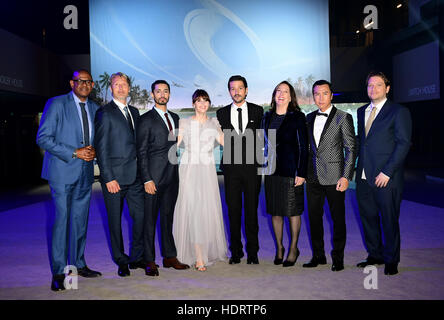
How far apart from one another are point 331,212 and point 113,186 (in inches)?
71.0

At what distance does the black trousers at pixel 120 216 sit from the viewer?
11.2 ft

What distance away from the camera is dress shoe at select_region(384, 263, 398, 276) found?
3.30 m

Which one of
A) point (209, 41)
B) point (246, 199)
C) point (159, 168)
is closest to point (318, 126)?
point (246, 199)

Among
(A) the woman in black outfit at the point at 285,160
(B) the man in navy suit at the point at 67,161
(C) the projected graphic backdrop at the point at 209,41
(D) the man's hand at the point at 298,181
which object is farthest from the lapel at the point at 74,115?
(C) the projected graphic backdrop at the point at 209,41

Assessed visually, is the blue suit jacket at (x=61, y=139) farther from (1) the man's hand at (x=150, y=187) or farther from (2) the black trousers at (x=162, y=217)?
(2) the black trousers at (x=162, y=217)

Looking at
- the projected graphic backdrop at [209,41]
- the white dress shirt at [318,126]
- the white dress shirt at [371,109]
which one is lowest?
the white dress shirt at [318,126]

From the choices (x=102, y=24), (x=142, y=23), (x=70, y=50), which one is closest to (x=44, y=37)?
(x=70, y=50)

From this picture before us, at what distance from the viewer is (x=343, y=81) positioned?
13672 mm

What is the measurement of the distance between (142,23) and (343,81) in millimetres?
6509

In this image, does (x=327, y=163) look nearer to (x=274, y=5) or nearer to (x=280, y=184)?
(x=280, y=184)

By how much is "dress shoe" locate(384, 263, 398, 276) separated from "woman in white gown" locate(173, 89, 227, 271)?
1362 millimetres

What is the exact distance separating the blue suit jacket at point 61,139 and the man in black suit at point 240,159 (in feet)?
3.98

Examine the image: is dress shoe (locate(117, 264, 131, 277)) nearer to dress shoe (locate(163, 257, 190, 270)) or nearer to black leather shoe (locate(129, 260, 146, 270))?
black leather shoe (locate(129, 260, 146, 270))

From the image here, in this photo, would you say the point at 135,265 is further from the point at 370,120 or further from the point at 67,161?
the point at 370,120
